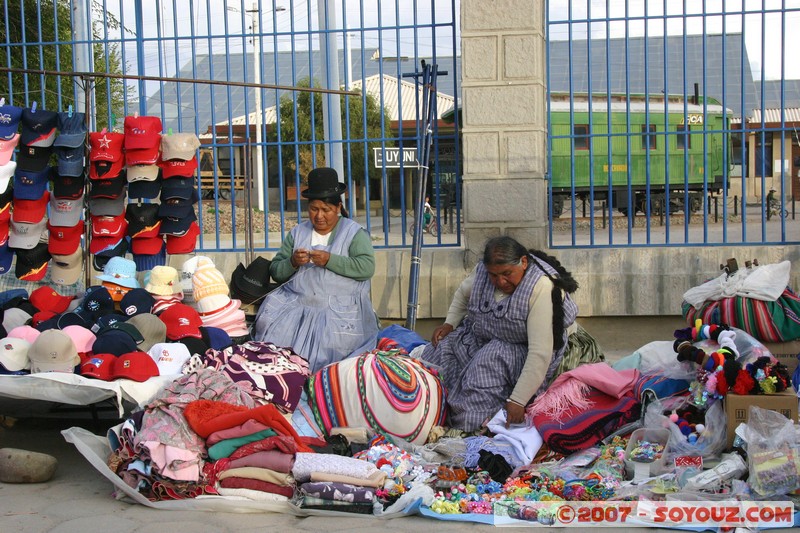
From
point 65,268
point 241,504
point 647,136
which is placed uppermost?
point 647,136

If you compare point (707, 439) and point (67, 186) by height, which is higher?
point (67, 186)

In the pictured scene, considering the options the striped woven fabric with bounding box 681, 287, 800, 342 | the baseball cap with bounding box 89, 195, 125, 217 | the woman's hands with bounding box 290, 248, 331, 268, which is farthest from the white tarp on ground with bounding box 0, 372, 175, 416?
the striped woven fabric with bounding box 681, 287, 800, 342

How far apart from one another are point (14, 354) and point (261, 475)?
161 centimetres

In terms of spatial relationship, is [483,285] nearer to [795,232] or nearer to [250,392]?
[250,392]

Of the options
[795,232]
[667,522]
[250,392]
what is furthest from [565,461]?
[795,232]

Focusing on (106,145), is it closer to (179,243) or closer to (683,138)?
(179,243)

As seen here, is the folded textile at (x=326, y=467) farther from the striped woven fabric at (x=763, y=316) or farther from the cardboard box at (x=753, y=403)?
the striped woven fabric at (x=763, y=316)

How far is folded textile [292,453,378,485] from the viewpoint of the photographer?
4230 millimetres

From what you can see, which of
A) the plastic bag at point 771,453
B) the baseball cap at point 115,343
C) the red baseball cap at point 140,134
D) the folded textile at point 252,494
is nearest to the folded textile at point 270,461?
the folded textile at point 252,494

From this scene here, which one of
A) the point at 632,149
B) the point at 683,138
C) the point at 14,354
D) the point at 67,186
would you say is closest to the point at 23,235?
the point at 67,186

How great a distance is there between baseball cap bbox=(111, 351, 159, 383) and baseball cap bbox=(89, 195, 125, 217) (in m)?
1.84

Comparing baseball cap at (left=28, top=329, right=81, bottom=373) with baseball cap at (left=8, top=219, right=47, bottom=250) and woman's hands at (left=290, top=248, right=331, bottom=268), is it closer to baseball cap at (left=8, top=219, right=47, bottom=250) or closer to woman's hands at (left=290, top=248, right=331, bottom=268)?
woman's hands at (left=290, top=248, right=331, bottom=268)

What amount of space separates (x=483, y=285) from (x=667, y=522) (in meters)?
1.77

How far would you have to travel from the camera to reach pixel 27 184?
20.8ft
